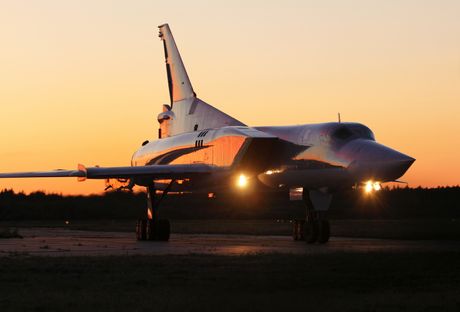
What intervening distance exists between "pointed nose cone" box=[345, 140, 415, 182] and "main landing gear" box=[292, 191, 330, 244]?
2201mm

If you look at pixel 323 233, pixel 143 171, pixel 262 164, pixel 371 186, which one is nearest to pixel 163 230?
pixel 143 171

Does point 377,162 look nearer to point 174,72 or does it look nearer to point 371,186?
point 371,186

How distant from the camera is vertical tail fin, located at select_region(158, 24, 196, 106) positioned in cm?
3238

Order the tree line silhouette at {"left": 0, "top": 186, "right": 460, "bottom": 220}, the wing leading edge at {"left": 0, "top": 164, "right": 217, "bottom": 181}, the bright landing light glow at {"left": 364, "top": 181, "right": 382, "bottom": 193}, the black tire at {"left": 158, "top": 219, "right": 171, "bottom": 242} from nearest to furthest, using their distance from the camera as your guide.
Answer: the bright landing light glow at {"left": 364, "top": 181, "right": 382, "bottom": 193}, the wing leading edge at {"left": 0, "top": 164, "right": 217, "bottom": 181}, the black tire at {"left": 158, "top": 219, "right": 171, "bottom": 242}, the tree line silhouette at {"left": 0, "top": 186, "right": 460, "bottom": 220}

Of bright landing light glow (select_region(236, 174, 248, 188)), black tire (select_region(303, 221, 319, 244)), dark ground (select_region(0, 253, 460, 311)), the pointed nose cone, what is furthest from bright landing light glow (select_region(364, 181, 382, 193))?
dark ground (select_region(0, 253, 460, 311))

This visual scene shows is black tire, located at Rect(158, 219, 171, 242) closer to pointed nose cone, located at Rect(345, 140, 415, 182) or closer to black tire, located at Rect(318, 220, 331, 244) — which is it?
black tire, located at Rect(318, 220, 331, 244)

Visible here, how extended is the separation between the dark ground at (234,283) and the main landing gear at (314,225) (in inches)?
265

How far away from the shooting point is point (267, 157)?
80.8 feet

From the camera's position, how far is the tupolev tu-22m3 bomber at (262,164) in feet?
72.7

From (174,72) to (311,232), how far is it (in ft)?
37.7

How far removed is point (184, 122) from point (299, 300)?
2121 centimetres

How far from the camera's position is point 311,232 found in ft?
78.0

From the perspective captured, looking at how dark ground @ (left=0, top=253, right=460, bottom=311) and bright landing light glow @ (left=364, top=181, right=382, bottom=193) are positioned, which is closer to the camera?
dark ground @ (left=0, top=253, right=460, bottom=311)

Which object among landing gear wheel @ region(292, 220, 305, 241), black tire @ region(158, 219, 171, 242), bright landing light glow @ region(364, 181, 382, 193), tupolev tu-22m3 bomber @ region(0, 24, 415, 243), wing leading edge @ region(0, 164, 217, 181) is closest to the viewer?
tupolev tu-22m3 bomber @ region(0, 24, 415, 243)
